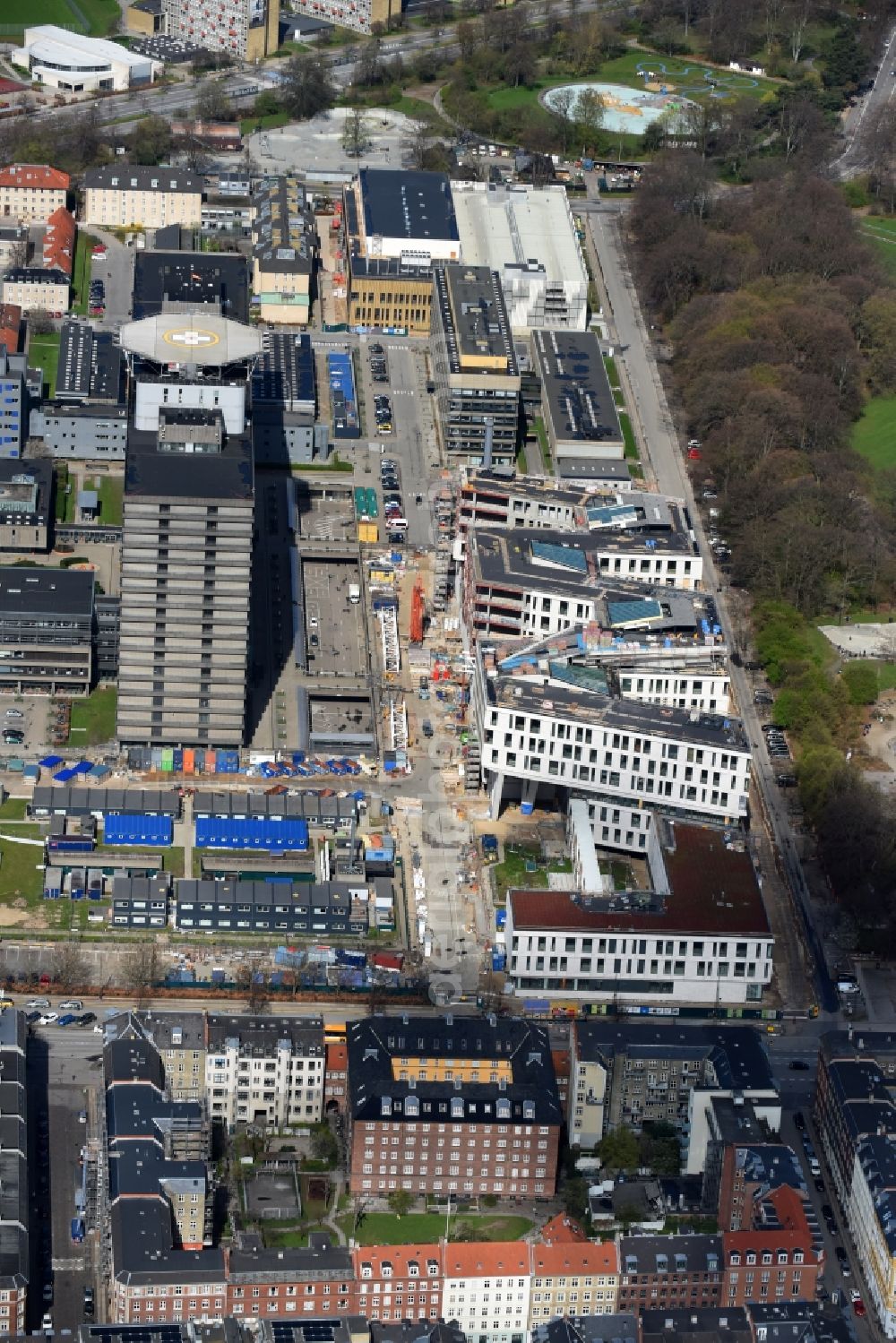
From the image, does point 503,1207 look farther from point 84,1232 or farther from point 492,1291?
point 84,1232

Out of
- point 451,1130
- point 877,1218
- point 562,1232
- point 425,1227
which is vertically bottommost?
point 425,1227

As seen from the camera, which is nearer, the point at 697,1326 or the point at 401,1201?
the point at 697,1326

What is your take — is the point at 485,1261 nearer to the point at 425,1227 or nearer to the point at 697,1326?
the point at 425,1227

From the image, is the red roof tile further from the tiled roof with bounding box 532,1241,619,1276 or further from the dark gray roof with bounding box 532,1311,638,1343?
the dark gray roof with bounding box 532,1311,638,1343

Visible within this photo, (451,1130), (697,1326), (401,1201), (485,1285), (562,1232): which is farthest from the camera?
(401,1201)

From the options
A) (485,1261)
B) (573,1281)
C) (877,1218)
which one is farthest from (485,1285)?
(877,1218)

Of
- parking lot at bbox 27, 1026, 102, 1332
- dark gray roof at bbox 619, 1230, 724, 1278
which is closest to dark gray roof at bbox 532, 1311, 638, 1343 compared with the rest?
dark gray roof at bbox 619, 1230, 724, 1278

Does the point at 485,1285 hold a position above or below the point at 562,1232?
above

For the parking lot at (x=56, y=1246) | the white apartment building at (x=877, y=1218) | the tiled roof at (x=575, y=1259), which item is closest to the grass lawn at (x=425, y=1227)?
the tiled roof at (x=575, y=1259)
